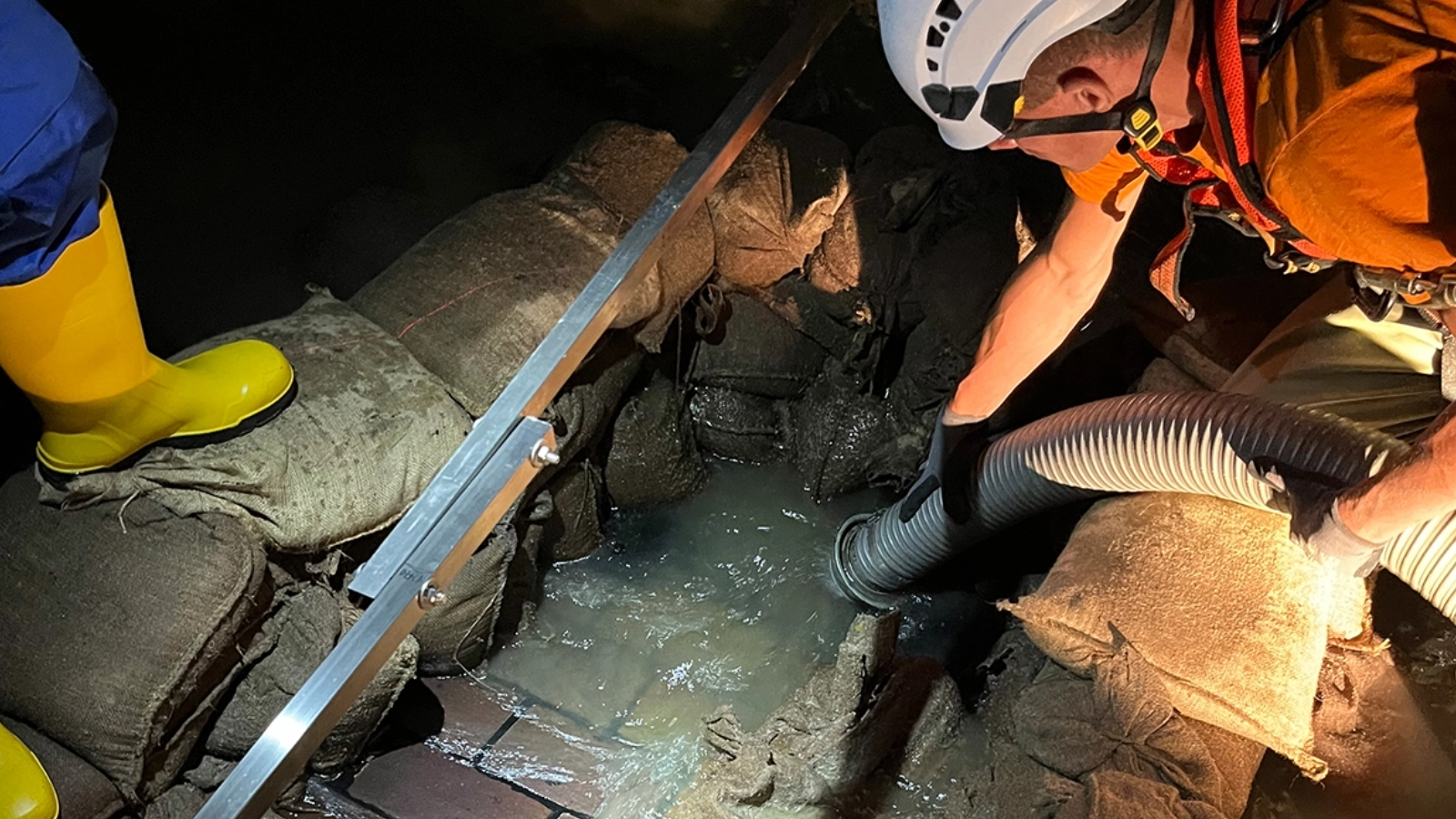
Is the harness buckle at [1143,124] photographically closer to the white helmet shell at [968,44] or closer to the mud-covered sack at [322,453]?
the white helmet shell at [968,44]

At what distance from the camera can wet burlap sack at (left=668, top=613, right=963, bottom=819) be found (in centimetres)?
219

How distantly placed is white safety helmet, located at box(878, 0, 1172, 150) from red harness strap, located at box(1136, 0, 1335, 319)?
0.10 m

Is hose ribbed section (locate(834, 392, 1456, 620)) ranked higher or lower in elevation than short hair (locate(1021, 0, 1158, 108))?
lower

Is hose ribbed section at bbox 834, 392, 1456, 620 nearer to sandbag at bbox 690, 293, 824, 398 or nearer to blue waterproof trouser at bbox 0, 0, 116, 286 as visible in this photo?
sandbag at bbox 690, 293, 824, 398

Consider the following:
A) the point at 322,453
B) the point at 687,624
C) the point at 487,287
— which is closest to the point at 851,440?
the point at 687,624

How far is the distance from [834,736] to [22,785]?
1551 mm

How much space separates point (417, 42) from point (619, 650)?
2256 mm

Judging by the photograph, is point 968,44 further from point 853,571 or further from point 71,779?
point 71,779

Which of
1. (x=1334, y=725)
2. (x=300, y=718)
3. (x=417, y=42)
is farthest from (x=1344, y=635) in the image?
(x=417, y=42)

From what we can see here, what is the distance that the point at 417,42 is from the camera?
3512 mm

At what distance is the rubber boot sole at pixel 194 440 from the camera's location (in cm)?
198

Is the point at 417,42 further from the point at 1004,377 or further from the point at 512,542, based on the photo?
the point at 1004,377

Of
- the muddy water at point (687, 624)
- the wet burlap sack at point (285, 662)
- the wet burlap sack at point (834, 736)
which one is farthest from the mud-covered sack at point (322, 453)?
the wet burlap sack at point (834, 736)

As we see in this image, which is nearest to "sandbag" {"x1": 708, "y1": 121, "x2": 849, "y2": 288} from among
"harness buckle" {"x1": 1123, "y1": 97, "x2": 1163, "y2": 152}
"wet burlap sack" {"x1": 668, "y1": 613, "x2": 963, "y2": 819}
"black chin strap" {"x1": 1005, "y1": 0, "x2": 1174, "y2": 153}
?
"wet burlap sack" {"x1": 668, "y1": 613, "x2": 963, "y2": 819}
